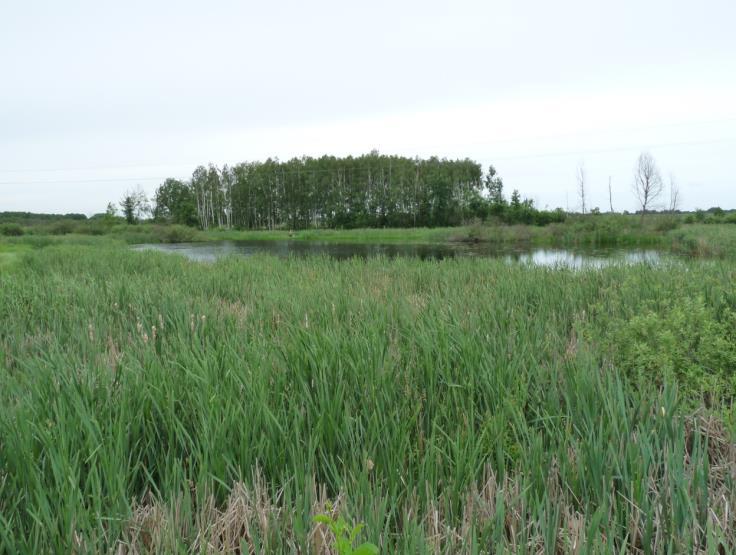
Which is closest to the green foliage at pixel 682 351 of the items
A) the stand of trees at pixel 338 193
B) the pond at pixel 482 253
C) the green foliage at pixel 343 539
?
the green foliage at pixel 343 539

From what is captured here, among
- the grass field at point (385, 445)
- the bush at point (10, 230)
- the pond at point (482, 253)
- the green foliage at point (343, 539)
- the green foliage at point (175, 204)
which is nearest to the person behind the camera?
the green foliage at point (343, 539)

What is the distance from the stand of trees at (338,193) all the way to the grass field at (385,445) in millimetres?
56828

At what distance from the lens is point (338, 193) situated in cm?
6756

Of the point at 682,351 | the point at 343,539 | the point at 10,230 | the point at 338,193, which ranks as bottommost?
the point at 682,351

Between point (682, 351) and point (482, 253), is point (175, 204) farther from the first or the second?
point (682, 351)

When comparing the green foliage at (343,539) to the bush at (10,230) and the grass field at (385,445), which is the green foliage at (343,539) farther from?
the bush at (10,230)

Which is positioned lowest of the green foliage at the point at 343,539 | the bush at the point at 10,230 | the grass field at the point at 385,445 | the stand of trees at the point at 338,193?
the grass field at the point at 385,445

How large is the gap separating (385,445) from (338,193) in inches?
2621

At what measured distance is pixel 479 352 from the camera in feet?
10.2

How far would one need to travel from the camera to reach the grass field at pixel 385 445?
166cm

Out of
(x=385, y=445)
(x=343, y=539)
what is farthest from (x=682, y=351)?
(x=343, y=539)

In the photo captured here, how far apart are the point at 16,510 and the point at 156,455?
57cm

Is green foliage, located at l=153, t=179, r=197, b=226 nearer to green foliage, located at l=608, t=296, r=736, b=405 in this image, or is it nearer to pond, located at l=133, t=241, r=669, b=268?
pond, located at l=133, t=241, r=669, b=268

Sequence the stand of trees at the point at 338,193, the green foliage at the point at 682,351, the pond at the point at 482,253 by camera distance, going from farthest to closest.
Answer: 1. the stand of trees at the point at 338,193
2. the pond at the point at 482,253
3. the green foliage at the point at 682,351
